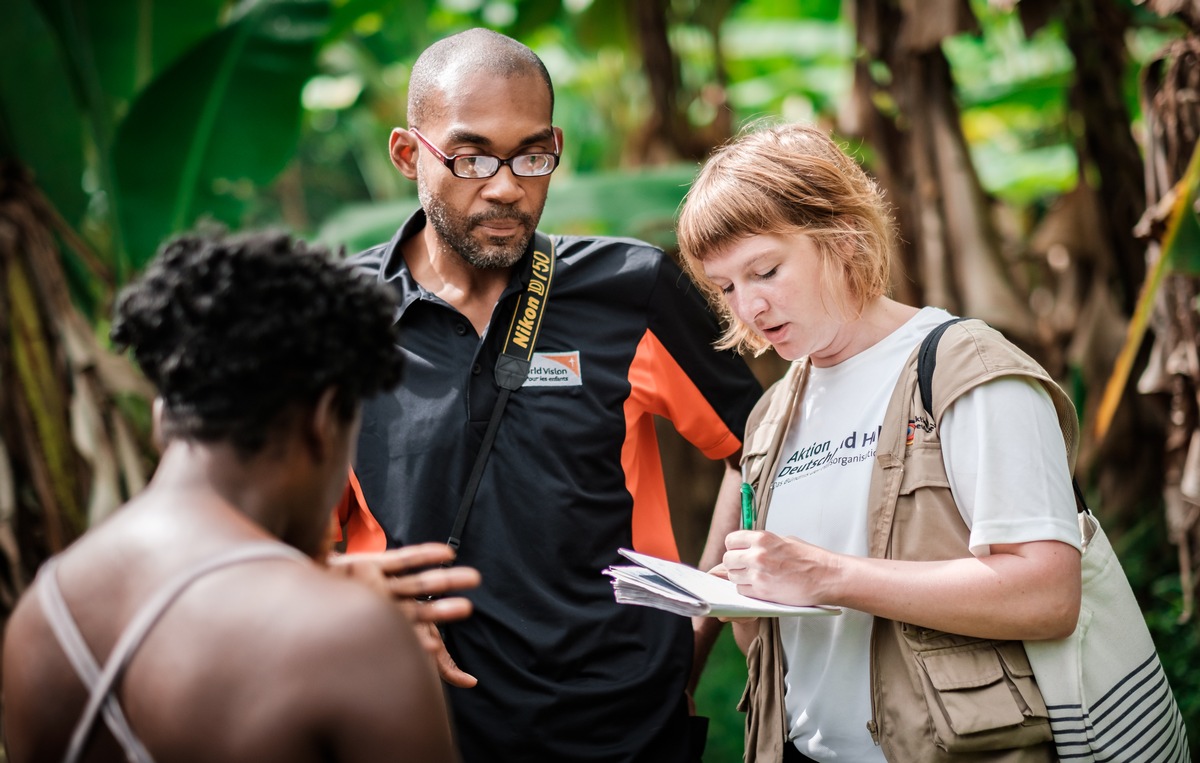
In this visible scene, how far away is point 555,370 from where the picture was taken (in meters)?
2.87

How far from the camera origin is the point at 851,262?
245 centimetres

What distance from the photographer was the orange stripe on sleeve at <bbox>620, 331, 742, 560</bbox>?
2898 millimetres

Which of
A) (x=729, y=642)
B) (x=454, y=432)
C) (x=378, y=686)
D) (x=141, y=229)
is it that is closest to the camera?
(x=378, y=686)

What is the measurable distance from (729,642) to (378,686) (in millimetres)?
4862

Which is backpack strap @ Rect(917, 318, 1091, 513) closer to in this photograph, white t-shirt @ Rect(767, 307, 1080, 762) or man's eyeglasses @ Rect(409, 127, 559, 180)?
white t-shirt @ Rect(767, 307, 1080, 762)

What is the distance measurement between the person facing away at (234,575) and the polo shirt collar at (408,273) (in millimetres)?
1073

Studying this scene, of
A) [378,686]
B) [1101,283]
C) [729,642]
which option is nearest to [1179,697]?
[1101,283]

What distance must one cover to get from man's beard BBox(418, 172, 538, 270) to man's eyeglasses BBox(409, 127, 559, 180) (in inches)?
3.8

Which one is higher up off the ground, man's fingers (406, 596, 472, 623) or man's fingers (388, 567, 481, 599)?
man's fingers (388, 567, 481, 599)

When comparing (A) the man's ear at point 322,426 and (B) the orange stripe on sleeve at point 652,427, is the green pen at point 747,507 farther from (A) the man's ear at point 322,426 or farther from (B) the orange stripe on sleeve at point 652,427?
(A) the man's ear at point 322,426

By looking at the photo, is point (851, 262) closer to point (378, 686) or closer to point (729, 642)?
point (378, 686)

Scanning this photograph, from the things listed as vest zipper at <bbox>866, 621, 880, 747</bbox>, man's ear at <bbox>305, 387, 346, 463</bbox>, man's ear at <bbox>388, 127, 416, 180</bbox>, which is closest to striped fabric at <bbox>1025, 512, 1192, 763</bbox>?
vest zipper at <bbox>866, 621, 880, 747</bbox>

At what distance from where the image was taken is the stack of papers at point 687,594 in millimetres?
2093

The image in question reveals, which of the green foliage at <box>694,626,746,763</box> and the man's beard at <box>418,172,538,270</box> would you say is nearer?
the man's beard at <box>418,172,538,270</box>
